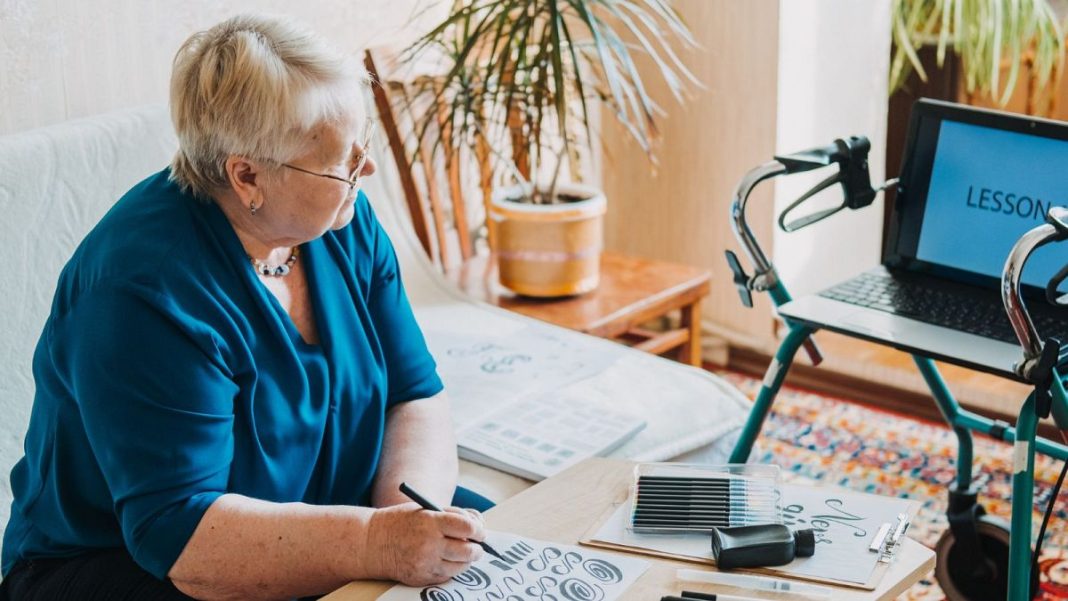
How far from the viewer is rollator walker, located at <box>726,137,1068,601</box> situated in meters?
1.46

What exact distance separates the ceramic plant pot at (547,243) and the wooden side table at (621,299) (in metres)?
0.04

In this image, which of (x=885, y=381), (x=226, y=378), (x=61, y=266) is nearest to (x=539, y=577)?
(x=226, y=378)

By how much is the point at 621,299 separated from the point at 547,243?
7.9 inches

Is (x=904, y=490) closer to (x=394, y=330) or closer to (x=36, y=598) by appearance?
(x=394, y=330)

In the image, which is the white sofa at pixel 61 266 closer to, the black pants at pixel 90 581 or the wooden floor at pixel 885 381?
the black pants at pixel 90 581

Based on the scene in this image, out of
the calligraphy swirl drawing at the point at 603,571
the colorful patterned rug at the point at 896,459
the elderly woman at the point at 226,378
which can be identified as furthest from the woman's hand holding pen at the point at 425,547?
the colorful patterned rug at the point at 896,459

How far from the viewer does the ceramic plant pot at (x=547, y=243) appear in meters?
2.47

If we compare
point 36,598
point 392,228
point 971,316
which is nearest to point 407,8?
point 392,228

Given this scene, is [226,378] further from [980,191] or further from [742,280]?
[980,191]

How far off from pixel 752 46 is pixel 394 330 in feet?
5.08

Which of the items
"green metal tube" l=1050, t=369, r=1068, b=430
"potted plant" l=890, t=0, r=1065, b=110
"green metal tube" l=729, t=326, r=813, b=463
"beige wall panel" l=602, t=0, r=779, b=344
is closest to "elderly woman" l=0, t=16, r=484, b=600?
"green metal tube" l=729, t=326, r=813, b=463

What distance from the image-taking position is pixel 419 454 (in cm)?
158

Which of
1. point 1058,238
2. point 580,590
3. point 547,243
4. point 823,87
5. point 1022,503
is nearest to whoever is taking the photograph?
point 580,590

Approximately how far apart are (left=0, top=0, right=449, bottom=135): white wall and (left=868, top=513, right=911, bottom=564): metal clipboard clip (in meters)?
1.44
